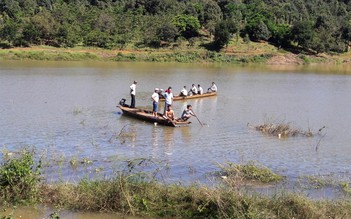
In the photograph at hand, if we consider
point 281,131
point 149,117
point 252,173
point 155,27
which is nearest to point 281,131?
point 281,131

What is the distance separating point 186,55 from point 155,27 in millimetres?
9383

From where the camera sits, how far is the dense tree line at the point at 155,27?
7294cm

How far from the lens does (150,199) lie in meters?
10.8

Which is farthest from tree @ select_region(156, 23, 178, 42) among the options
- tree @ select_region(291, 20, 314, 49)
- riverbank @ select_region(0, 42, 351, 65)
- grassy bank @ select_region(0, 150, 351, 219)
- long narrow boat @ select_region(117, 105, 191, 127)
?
grassy bank @ select_region(0, 150, 351, 219)

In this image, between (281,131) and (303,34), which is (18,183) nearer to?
(281,131)

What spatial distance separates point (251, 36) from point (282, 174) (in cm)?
7643

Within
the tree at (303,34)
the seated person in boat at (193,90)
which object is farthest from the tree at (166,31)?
the seated person in boat at (193,90)

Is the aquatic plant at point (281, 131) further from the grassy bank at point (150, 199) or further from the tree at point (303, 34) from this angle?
the tree at point (303, 34)

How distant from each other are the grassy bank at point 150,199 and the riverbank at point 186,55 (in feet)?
188

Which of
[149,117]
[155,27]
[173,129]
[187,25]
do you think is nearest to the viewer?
[173,129]

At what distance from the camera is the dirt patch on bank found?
79.9 metres

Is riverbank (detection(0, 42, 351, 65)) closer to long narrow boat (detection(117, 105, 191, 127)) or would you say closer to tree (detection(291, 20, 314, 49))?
tree (detection(291, 20, 314, 49))

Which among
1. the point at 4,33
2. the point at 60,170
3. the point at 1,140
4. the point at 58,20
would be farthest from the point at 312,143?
the point at 58,20

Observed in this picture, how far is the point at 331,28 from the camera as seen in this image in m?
92.9
